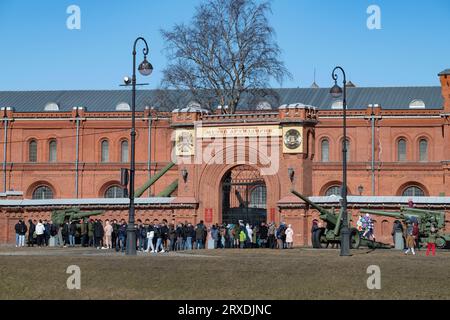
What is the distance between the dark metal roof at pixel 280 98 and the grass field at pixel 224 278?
4535 centimetres

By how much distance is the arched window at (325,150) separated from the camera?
8300cm

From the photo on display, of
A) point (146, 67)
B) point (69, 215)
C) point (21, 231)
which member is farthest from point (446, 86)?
point (146, 67)

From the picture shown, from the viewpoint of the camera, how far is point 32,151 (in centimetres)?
8638

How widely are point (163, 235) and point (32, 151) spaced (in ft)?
134

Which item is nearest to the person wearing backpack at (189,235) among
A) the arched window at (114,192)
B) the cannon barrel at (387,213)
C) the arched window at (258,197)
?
the cannon barrel at (387,213)

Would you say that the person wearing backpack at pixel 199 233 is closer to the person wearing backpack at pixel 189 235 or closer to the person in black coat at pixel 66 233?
Result: the person wearing backpack at pixel 189 235

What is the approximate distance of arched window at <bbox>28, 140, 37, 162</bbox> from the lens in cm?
8606

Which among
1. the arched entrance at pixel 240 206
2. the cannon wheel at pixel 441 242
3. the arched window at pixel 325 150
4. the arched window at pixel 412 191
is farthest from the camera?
the arched window at pixel 325 150

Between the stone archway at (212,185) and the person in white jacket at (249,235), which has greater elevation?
the stone archway at (212,185)

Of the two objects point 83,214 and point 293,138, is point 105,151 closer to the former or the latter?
point 83,214

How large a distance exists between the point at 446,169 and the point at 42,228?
36.0m

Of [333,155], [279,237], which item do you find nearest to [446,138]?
[333,155]

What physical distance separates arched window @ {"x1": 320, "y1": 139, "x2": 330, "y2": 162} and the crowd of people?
30.8 meters

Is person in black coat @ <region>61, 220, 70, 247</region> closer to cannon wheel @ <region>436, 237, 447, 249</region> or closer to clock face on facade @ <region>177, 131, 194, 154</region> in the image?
clock face on facade @ <region>177, 131, 194, 154</region>
